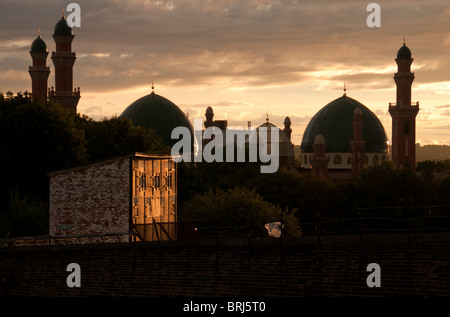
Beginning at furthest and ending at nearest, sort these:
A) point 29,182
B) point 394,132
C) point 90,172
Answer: point 394,132 → point 29,182 → point 90,172

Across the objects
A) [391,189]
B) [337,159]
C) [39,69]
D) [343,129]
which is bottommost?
[391,189]

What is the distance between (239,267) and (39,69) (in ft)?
203

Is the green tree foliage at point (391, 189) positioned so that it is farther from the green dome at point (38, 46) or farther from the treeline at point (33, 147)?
the green dome at point (38, 46)

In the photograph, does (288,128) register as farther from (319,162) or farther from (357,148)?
(319,162)

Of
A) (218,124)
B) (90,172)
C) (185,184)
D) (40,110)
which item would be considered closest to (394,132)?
(218,124)

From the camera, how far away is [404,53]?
103125mm

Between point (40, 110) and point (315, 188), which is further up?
point (40, 110)

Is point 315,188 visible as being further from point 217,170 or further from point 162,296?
point 162,296

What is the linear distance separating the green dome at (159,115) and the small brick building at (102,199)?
6500cm

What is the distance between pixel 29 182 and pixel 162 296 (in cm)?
2493

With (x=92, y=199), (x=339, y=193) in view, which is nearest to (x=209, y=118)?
(x=339, y=193)

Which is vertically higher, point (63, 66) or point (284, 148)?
point (63, 66)
